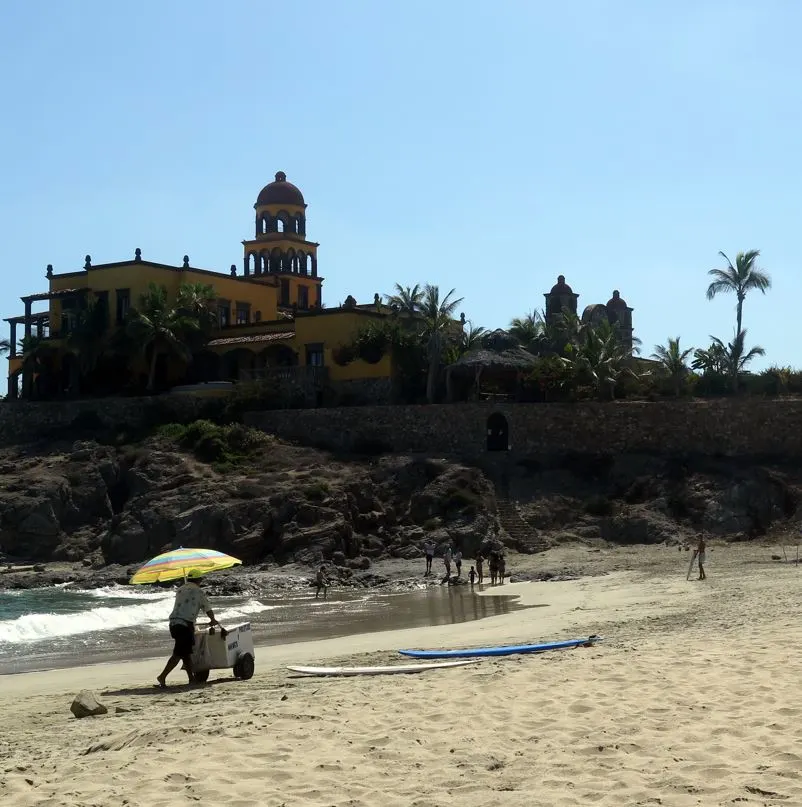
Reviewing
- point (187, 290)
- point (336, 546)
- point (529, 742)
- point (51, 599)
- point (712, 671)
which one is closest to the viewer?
point (529, 742)

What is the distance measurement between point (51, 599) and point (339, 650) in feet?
62.2

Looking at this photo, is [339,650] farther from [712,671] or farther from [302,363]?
[302,363]

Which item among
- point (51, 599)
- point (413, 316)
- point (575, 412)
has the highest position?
point (413, 316)

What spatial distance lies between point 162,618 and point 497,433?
67.3 ft

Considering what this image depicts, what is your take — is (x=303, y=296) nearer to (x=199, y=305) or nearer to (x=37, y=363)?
(x=199, y=305)

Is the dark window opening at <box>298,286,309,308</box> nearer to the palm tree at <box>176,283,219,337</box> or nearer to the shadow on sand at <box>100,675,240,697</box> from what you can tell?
the palm tree at <box>176,283,219,337</box>

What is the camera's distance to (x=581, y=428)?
152ft

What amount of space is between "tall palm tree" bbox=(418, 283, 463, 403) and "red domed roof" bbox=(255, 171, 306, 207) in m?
19.0

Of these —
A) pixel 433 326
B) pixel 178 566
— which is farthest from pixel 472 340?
pixel 178 566

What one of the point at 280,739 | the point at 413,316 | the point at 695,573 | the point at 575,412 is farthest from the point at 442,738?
the point at 413,316

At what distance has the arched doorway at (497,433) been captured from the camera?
155 feet

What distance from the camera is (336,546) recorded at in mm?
41062

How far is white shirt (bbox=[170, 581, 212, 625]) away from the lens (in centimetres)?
1505

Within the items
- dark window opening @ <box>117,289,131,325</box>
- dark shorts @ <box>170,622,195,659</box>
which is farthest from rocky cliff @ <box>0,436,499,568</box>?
dark shorts @ <box>170,622,195,659</box>
